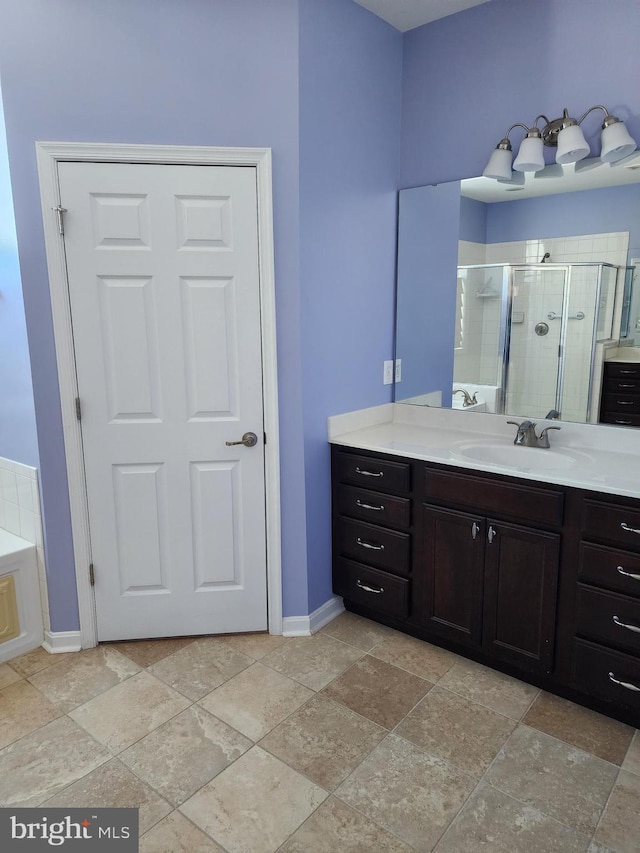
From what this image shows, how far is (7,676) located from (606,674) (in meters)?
2.30

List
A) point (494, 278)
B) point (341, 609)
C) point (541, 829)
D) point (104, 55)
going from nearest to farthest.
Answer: point (541, 829), point (104, 55), point (494, 278), point (341, 609)

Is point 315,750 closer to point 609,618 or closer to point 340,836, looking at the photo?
point 340,836

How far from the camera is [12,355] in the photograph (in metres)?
2.39

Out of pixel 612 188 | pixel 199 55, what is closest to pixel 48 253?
pixel 199 55

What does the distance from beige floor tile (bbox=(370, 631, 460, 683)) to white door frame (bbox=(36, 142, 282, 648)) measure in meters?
0.49

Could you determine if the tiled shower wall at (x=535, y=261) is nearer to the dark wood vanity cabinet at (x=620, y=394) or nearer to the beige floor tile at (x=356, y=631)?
the dark wood vanity cabinet at (x=620, y=394)

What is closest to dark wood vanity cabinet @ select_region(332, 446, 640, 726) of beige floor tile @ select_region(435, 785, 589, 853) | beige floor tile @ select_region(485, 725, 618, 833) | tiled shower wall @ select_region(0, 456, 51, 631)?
beige floor tile @ select_region(485, 725, 618, 833)

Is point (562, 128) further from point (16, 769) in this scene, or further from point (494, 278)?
point (16, 769)

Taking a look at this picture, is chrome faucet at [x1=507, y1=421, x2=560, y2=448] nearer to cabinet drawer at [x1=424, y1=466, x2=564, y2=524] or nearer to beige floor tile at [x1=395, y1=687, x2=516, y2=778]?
cabinet drawer at [x1=424, y1=466, x2=564, y2=524]

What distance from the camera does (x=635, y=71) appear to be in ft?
7.15

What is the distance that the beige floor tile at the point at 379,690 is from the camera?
2154mm

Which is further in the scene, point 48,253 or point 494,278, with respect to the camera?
point 494,278

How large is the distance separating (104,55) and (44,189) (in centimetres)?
53

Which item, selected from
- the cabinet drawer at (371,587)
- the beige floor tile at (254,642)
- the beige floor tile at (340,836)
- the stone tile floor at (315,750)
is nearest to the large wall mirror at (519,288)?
the cabinet drawer at (371,587)
